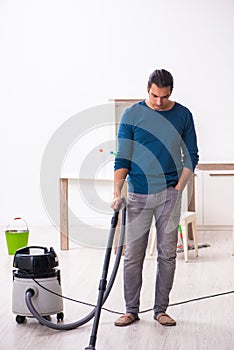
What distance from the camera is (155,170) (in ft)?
10.2

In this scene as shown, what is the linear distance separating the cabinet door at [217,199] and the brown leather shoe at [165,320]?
10.4 ft

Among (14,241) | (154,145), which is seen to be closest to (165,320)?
(154,145)

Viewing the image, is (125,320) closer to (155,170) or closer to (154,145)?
(155,170)

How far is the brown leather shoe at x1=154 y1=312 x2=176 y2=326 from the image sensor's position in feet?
10.5

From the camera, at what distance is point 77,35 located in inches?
264

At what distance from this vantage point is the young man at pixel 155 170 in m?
3.09

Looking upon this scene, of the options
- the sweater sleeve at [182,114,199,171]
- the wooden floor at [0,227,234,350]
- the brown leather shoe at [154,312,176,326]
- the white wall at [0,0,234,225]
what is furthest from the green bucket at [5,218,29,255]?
the sweater sleeve at [182,114,199,171]

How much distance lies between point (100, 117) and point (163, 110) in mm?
3840

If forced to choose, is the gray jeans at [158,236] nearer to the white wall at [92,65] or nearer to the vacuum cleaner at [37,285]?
the vacuum cleaner at [37,285]

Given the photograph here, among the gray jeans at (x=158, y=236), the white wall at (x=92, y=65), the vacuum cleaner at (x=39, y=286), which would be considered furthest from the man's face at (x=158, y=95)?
the white wall at (x=92, y=65)

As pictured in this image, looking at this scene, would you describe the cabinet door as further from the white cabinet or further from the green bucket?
the green bucket

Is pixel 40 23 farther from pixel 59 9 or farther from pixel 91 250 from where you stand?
pixel 91 250

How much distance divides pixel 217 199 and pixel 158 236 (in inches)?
126

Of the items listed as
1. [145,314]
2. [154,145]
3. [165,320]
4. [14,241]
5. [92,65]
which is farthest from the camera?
[92,65]
